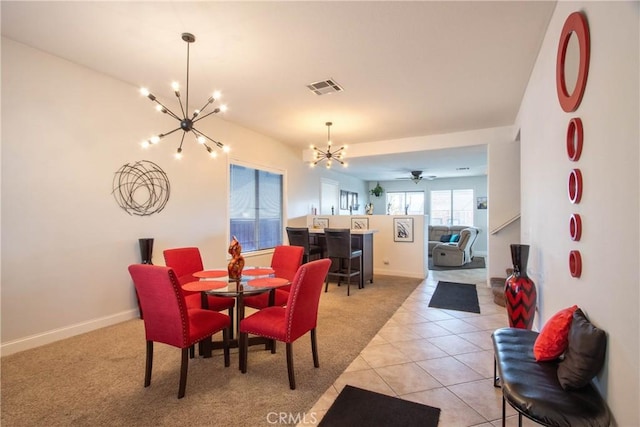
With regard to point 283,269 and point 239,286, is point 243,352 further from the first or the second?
point 283,269

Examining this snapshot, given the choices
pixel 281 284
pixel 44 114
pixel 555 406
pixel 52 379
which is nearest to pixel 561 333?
pixel 555 406

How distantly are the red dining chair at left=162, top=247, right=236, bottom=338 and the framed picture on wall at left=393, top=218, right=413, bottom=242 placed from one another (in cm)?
417

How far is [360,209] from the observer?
11.1 meters

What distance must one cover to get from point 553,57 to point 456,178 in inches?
346

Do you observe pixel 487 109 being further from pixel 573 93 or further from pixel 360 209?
pixel 360 209

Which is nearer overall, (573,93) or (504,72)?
(573,93)

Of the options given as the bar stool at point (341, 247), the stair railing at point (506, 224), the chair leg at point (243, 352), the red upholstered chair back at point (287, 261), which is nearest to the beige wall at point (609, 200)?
the chair leg at point (243, 352)

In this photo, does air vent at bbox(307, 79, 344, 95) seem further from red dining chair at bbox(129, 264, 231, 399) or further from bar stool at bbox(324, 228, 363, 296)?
red dining chair at bbox(129, 264, 231, 399)

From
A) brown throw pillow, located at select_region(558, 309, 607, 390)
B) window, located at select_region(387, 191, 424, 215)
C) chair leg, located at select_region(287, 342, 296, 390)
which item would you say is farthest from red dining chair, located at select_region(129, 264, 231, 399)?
window, located at select_region(387, 191, 424, 215)

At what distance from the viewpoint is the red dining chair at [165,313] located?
1.99m

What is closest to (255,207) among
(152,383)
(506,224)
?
(152,383)

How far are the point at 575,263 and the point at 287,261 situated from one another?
95.0 inches

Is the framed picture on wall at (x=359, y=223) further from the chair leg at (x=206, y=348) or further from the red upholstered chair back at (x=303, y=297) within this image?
the chair leg at (x=206, y=348)

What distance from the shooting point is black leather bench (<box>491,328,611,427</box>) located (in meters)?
1.20
